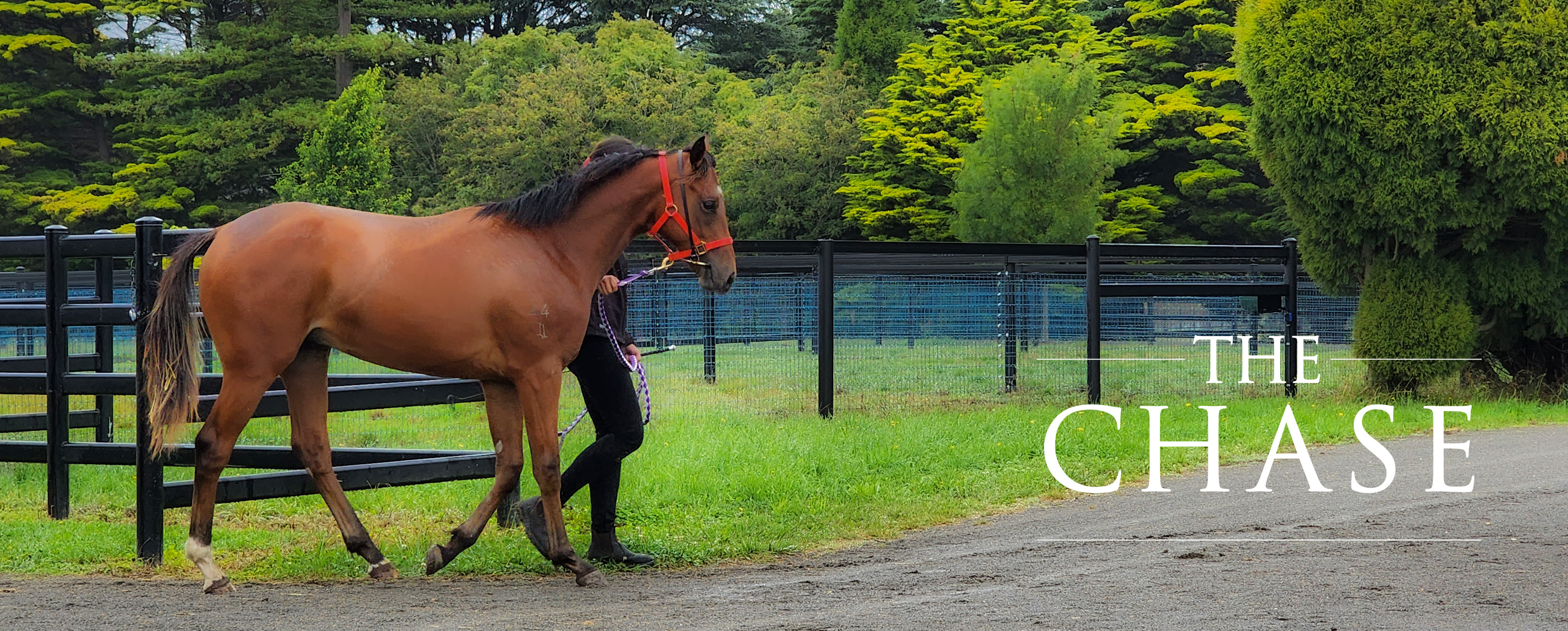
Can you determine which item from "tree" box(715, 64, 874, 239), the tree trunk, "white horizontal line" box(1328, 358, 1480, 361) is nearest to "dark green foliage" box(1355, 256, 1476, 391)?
"white horizontal line" box(1328, 358, 1480, 361)

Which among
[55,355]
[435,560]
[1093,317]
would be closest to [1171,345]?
[1093,317]

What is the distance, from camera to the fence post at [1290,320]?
13.9 metres

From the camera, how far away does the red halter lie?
613 cm

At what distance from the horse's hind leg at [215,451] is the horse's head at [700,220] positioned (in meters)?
1.78

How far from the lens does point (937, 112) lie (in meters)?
35.1

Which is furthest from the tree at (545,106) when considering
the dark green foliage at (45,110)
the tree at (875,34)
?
the dark green foliage at (45,110)

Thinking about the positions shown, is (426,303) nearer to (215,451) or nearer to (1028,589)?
(215,451)

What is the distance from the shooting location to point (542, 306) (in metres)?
5.88

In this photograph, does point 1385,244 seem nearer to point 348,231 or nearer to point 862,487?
point 862,487

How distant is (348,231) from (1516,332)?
1183 centimetres

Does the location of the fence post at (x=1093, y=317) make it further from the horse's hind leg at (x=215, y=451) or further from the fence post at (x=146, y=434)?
the horse's hind leg at (x=215, y=451)

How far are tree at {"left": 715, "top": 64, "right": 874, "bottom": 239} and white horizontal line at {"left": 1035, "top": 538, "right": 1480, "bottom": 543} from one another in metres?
28.6

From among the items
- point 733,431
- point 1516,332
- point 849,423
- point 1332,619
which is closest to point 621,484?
point 733,431

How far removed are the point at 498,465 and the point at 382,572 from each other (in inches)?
25.9
